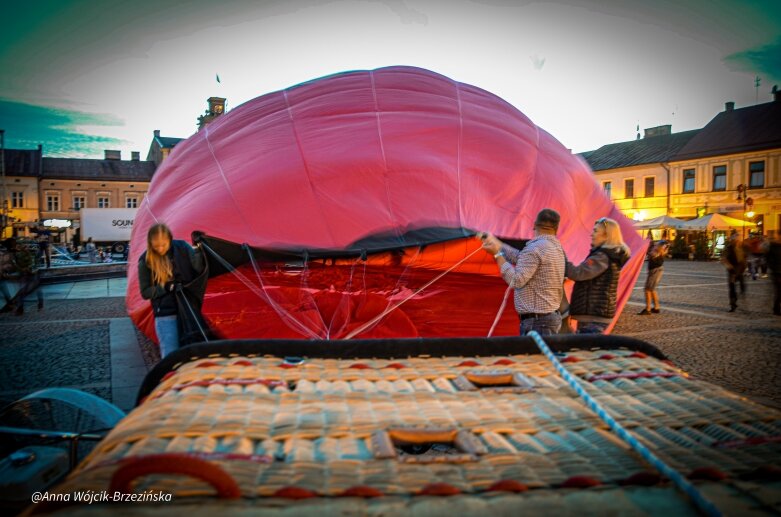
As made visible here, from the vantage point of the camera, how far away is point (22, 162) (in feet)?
180

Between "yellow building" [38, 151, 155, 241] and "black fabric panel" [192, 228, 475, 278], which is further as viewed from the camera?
"yellow building" [38, 151, 155, 241]

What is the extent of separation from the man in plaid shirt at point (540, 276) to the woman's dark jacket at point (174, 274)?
2.16 metres

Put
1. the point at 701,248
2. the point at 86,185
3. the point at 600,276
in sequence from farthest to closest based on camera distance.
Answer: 1. the point at 86,185
2. the point at 701,248
3. the point at 600,276

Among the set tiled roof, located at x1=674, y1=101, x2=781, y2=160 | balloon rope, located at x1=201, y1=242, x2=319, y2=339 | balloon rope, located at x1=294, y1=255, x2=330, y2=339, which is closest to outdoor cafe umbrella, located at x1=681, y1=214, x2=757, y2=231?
tiled roof, located at x1=674, y1=101, x2=781, y2=160

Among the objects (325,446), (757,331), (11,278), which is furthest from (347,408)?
(11,278)

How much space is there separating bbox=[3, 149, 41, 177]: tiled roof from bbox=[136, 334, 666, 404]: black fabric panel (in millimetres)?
63162

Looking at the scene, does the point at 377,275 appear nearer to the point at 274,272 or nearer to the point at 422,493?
the point at 274,272

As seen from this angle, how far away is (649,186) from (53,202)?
54.7m

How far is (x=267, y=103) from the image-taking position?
257 inches

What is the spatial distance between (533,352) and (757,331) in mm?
7392

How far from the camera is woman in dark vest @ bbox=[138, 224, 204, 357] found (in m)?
3.79

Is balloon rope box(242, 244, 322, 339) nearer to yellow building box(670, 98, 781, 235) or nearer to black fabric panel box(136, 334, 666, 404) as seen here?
black fabric panel box(136, 334, 666, 404)

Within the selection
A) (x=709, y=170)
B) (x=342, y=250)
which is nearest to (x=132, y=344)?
(x=342, y=250)

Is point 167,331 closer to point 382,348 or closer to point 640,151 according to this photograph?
point 382,348
